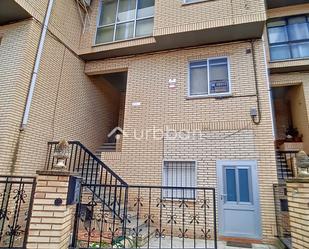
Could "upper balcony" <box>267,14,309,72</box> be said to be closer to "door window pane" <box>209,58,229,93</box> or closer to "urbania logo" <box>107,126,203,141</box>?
"door window pane" <box>209,58,229,93</box>

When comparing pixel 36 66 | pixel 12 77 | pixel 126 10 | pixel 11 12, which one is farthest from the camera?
pixel 126 10

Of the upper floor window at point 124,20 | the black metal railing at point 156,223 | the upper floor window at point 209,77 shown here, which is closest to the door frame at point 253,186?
the black metal railing at point 156,223

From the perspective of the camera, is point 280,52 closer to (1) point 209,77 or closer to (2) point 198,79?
(1) point 209,77

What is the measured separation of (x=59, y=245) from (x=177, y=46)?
6.51 m

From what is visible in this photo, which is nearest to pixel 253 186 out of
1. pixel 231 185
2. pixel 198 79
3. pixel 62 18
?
pixel 231 185

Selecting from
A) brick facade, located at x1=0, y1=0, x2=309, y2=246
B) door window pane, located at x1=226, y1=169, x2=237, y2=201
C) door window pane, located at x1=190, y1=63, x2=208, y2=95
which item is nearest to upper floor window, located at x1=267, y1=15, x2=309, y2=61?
brick facade, located at x1=0, y1=0, x2=309, y2=246

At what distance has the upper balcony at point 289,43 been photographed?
8477 millimetres

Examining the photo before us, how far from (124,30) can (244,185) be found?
6548 millimetres

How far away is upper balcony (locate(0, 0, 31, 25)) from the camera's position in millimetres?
5686

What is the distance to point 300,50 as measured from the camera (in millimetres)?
8742

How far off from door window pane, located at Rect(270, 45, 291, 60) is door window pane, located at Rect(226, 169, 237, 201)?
18.0 ft

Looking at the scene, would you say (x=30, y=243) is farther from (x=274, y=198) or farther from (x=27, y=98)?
(x=274, y=198)

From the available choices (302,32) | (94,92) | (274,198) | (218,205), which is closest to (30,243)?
(218,205)

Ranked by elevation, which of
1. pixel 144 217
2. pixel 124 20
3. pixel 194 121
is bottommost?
pixel 144 217
